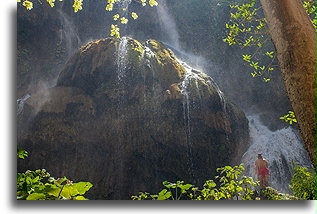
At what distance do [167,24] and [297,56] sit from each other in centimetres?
1197

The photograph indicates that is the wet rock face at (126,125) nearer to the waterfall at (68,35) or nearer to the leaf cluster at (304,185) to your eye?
the waterfall at (68,35)

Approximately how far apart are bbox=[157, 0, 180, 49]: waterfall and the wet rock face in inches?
210

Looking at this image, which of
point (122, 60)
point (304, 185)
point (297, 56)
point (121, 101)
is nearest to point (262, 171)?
point (304, 185)

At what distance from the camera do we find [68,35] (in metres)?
11.0

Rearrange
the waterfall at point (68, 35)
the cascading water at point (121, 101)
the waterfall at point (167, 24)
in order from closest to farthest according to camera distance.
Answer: the cascading water at point (121, 101), the waterfall at point (68, 35), the waterfall at point (167, 24)

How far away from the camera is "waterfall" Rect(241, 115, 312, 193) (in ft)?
23.0

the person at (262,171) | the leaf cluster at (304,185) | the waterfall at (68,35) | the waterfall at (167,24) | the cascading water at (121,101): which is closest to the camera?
the leaf cluster at (304,185)

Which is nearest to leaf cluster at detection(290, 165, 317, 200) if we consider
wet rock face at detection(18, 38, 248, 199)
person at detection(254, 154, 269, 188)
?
person at detection(254, 154, 269, 188)

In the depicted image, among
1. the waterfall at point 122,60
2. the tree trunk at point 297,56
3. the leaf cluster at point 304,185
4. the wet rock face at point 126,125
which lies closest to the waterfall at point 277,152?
the wet rock face at point 126,125

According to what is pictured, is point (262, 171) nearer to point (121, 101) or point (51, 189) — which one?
point (121, 101)

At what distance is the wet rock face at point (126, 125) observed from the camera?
6094 mm

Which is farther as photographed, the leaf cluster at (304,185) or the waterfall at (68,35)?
the waterfall at (68,35)

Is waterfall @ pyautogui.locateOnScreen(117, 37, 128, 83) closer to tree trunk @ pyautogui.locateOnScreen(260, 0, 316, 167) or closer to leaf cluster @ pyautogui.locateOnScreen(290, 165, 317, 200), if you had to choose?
leaf cluster @ pyautogui.locateOnScreen(290, 165, 317, 200)

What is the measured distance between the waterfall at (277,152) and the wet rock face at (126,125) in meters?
0.82
